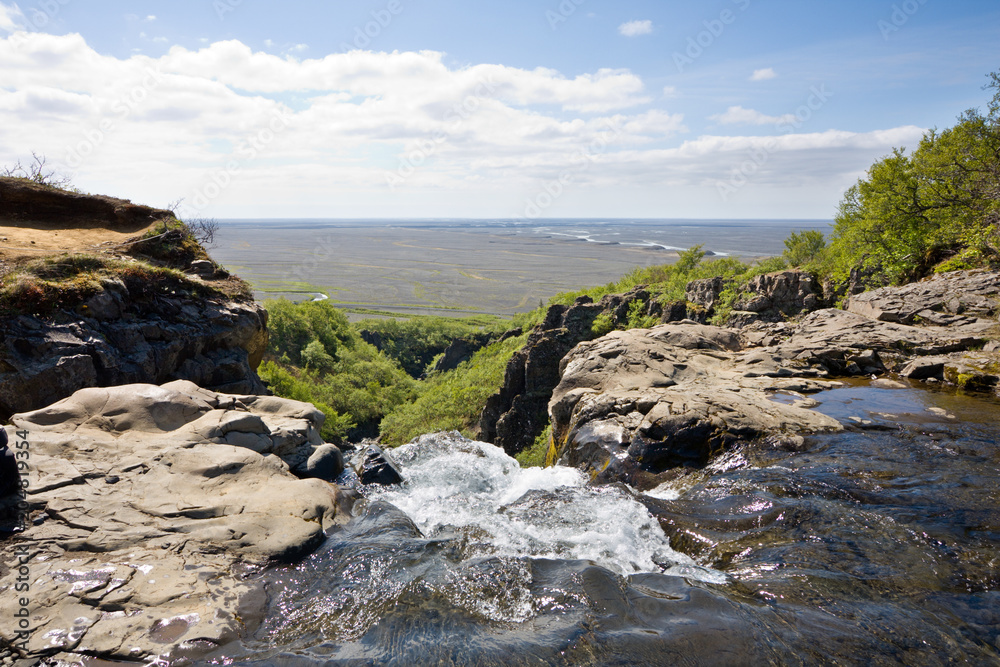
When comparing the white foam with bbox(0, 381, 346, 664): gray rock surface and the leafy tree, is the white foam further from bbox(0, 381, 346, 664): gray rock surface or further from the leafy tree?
the leafy tree

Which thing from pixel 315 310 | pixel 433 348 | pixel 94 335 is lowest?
pixel 433 348

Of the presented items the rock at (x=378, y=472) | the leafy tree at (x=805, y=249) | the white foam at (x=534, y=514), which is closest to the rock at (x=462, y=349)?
the leafy tree at (x=805, y=249)

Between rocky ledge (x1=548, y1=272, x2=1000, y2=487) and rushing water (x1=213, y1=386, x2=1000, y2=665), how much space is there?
96 cm

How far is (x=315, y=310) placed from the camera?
56.4 m

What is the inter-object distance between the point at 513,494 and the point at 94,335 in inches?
464

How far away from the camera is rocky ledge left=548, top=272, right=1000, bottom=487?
1155cm

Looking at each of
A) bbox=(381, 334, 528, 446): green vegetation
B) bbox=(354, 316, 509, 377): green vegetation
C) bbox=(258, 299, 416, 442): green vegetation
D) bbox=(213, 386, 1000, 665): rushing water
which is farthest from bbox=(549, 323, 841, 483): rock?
bbox=(354, 316, 509, 377): green vegetation

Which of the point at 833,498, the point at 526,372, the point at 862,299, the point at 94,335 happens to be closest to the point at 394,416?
the point at 526,372

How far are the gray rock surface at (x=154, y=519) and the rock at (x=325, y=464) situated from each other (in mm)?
232

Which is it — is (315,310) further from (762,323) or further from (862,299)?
(862,299)

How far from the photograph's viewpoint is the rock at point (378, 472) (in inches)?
487

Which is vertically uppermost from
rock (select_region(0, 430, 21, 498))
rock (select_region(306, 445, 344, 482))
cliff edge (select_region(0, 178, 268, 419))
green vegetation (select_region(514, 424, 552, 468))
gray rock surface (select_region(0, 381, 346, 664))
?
cliff edge (select_region(0, 178, 268, 419))

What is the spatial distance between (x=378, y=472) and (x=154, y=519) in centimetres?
527

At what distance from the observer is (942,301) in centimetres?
1775
